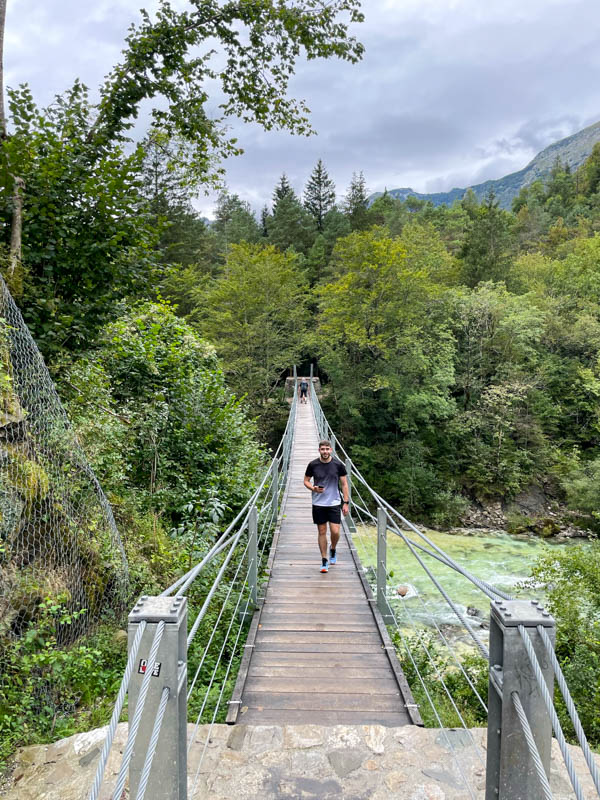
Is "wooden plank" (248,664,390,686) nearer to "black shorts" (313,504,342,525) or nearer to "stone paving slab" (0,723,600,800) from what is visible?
"stone paving slab" (0,723,600,800)

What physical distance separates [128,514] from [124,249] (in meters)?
2.73

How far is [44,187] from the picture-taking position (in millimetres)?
4332

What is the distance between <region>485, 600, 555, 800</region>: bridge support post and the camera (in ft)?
3.84

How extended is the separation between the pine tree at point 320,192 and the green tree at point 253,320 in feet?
64.7

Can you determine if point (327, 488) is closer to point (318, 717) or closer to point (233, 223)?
point (318, 717)

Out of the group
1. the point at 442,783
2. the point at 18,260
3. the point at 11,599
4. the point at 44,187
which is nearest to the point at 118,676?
the point at 11,599

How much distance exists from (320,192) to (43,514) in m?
38.5

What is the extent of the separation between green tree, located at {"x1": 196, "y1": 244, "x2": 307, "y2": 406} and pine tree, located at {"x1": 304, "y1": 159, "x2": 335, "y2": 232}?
64.7 ft

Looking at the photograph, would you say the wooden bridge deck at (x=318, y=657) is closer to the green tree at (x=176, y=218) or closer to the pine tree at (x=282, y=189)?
the green tree at (x=176, y=218)

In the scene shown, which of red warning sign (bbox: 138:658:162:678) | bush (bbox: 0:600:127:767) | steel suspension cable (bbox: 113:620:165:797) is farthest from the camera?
bush (bbox: 0:600:127:767)

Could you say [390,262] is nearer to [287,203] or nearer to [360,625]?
[360,625]

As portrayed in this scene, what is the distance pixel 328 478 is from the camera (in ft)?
14.3

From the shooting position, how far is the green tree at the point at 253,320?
59.3ft

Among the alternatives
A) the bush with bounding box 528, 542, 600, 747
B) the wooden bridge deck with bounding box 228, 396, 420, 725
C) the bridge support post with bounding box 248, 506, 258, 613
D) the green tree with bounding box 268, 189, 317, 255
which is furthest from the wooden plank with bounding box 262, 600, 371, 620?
the green tree with bounding box 268, 189, 317, 255
